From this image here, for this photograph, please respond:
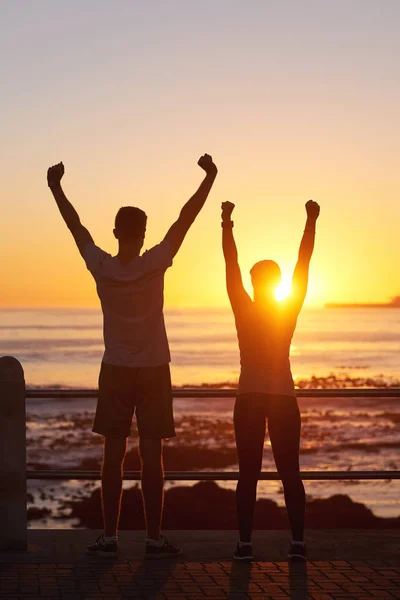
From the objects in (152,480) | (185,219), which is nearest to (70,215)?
(185,219)

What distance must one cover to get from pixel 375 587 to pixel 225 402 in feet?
137

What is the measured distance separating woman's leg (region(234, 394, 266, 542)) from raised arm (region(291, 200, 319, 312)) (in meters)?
0.63

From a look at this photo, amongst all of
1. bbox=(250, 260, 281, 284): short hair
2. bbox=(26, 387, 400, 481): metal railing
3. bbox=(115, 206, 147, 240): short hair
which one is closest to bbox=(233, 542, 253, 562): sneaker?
bbox=(26, 387, 400, 481): metal railing

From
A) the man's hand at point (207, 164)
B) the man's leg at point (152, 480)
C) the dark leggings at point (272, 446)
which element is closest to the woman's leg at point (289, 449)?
the dark leggings at point (272, 446)

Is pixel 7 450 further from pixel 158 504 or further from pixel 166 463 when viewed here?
pixel 166 463

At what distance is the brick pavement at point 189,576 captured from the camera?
558 cm

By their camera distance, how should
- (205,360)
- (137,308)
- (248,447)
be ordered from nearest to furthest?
(137,308) → (248,447) → (205,360)

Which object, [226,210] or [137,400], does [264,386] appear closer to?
[137,400]

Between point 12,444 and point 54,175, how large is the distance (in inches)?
67.7

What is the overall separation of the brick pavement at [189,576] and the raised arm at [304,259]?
154cm

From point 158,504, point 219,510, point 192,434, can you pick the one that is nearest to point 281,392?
point 158,504

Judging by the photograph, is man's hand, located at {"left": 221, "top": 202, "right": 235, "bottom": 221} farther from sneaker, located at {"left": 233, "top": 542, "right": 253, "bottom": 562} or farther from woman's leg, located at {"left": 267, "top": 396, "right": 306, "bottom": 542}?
sneaker, located at {"left": 233, "top": 542, "right": 253, "bottom": 562}

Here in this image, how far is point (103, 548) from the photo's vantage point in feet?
21.5

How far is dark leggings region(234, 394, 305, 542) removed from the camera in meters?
6.46
